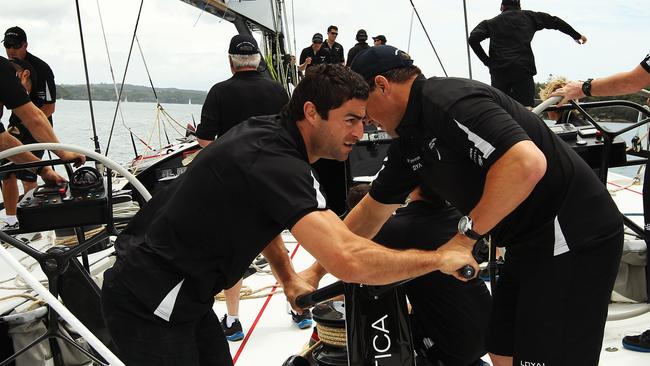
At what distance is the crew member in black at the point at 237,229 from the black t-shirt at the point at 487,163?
9.2 inches

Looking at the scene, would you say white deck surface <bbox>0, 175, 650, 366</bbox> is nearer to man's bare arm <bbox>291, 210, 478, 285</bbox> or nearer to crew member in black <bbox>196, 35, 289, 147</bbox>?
crew member in black <bbox>196, 35, 289, 147</bbox>

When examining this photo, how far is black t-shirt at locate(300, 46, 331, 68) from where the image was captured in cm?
981

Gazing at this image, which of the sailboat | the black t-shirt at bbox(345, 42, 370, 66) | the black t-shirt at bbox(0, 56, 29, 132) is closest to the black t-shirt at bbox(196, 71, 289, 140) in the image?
the sailboat

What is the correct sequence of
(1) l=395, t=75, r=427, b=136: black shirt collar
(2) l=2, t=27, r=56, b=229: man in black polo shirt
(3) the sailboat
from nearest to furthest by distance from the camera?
(1) l=395, t=75, r=427, b=136: black shirt collar < (3) the sailboat < (2) l=2, t=27, r=56, b=229: man in black polo shirt

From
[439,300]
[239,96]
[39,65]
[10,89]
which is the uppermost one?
[39,65]

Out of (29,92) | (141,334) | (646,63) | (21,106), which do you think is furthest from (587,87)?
(29,92)

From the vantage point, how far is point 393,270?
60.7 inches

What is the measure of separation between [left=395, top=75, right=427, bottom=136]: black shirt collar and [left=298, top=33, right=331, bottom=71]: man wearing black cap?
797 cm

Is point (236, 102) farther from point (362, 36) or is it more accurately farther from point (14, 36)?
point (362, 36)

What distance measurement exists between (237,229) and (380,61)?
681 mm

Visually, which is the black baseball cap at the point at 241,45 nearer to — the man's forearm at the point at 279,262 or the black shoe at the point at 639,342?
the man's forearm at the point at 279,262

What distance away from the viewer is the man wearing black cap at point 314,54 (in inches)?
386

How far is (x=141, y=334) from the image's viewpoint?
1.76 meters

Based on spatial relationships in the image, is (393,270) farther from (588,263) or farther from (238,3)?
(238,3)
